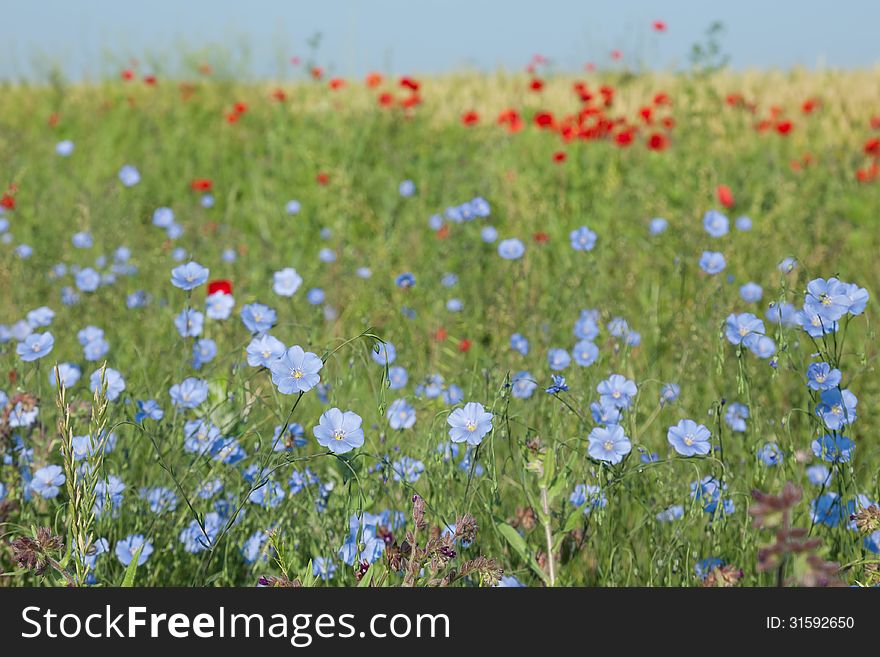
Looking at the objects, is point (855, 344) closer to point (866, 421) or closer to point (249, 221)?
point (866, 421)

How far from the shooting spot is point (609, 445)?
5.66ft

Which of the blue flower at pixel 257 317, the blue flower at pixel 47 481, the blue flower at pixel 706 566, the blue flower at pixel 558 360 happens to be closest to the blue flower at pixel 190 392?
the blue flower at pixel 257 317

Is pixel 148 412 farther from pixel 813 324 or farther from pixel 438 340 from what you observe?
pixel 813 324

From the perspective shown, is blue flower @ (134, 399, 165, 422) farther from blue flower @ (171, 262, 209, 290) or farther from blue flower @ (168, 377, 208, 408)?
blue flower @ (171, 262, 209, 290)

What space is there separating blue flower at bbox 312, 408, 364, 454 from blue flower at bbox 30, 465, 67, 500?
0.83 meters

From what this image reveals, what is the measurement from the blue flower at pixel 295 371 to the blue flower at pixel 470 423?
0.28 metres

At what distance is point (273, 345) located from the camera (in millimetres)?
1812

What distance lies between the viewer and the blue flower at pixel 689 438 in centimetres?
182

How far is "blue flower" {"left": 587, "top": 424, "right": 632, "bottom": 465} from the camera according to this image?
171 centimetres

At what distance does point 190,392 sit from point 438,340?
3.98ft

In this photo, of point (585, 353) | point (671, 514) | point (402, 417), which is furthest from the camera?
point (585, 353)

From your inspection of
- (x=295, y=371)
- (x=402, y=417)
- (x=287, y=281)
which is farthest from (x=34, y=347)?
(x=295, y=371)

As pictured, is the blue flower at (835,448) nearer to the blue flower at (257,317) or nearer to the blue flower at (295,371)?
the blue flower at (295,371)
